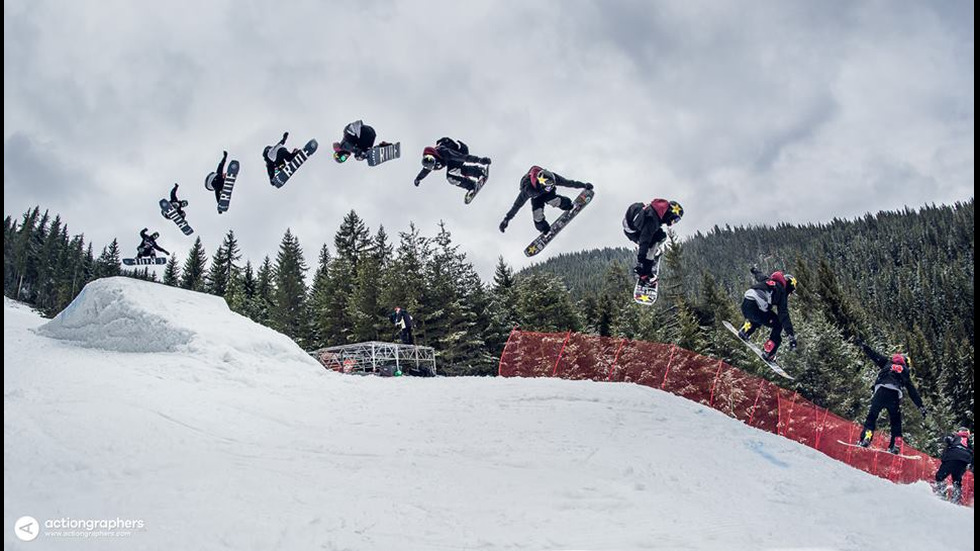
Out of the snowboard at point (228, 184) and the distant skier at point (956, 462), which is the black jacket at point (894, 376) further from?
the snowboard at point (228, 184)

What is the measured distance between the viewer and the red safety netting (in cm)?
2078

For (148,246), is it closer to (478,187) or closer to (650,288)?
(478,187)

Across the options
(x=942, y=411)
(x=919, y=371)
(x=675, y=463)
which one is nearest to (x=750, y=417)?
(x=675, y=463)

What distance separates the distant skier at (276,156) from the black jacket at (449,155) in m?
4.97


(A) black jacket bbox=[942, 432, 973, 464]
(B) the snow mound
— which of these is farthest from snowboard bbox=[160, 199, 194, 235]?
(A) black jacket bbox=[942, 432, 973, 464]

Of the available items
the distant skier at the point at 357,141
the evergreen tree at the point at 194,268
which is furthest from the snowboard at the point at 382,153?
the evergreen tree at the point at 194,268

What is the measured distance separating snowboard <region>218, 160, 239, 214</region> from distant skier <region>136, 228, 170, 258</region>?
5.64 metres

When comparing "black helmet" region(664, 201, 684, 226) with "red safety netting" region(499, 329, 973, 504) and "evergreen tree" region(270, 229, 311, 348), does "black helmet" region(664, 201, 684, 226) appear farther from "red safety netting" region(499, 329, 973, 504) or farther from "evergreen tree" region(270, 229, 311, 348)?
"evergreen tree" region(270, 229, 311, 348)

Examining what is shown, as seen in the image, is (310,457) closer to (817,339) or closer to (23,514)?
(23,514)

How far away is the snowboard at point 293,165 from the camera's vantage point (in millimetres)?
16781

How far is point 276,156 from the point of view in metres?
16.7

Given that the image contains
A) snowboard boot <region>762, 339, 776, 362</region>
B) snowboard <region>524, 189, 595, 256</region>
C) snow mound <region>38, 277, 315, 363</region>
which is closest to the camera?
snowboard boot <region>762, 339, 776, 362</region>

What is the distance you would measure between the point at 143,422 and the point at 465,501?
5.98m

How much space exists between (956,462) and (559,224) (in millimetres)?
13318
